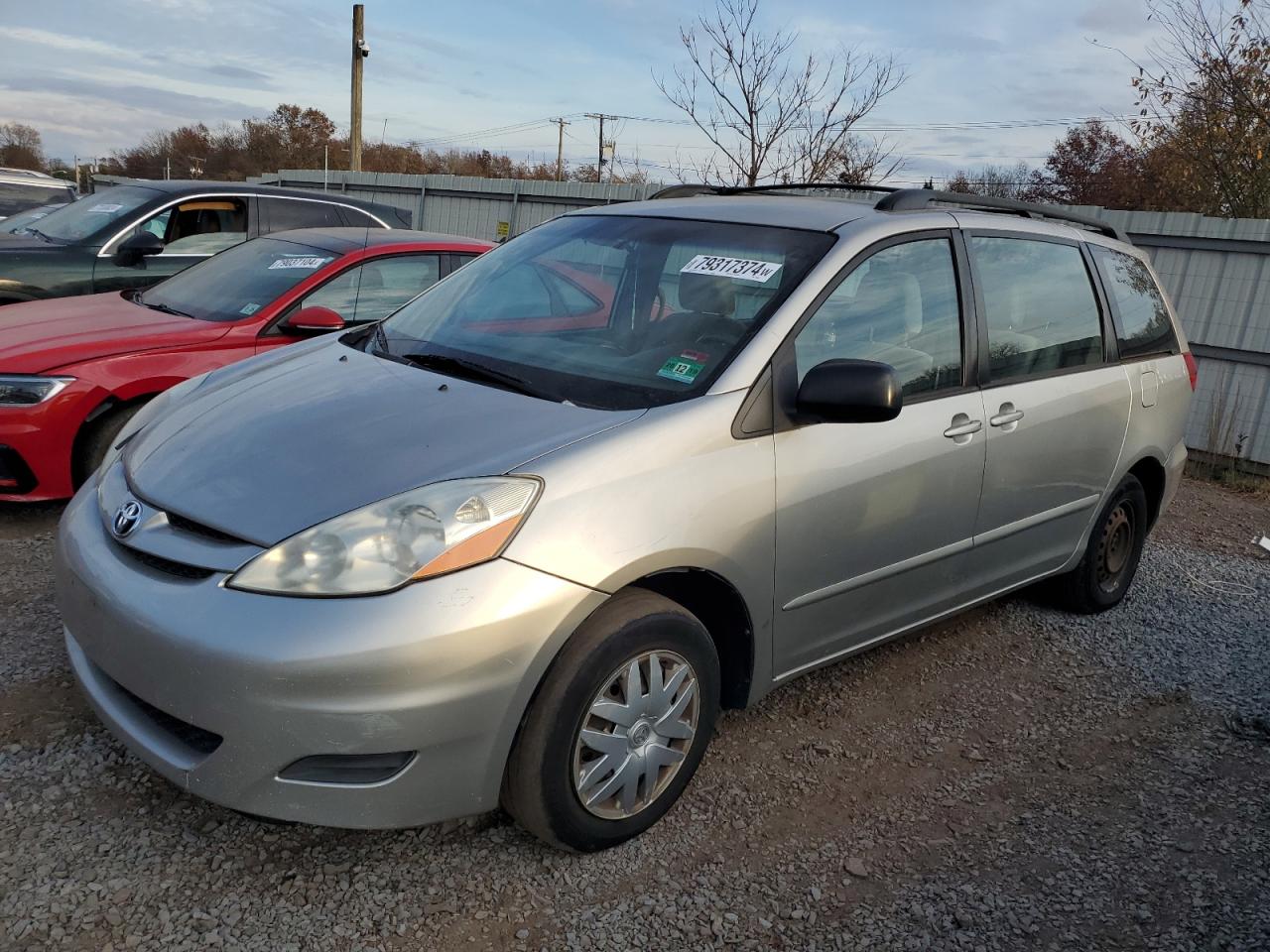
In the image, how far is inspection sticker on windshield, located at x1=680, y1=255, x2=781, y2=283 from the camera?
315cm

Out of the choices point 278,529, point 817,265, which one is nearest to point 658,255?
point 817,265

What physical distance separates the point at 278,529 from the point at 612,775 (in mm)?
1048

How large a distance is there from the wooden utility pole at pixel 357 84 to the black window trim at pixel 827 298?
18.3 meters

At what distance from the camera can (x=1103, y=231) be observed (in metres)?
4.63

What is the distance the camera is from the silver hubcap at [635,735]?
254cm

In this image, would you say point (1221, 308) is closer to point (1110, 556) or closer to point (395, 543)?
point (1110, 556)

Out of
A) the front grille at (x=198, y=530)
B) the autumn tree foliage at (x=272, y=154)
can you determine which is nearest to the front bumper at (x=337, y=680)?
the front grille at (x=198, y=530)

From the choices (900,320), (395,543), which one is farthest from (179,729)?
(900,320)

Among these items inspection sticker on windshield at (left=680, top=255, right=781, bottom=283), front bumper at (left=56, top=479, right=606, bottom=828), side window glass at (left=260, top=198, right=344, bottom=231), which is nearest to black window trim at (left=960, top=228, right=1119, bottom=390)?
inspection sticker on windshield at (left=680, top=255, right=781, bottom=283)

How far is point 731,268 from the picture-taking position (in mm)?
3213

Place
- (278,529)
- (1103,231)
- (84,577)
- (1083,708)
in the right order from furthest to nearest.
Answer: (1103,231) < (1083,708) < (84,577) < (278,529)

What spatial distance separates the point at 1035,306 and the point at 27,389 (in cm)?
425

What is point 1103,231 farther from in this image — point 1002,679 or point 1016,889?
point 1016,889

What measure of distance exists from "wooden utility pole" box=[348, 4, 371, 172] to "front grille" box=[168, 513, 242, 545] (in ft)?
62.1
